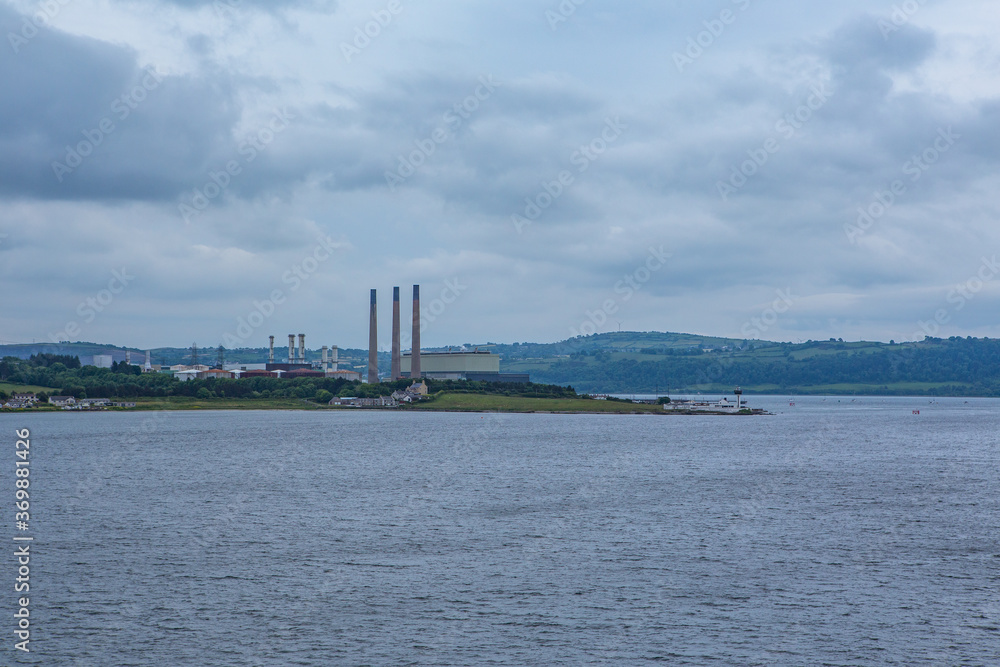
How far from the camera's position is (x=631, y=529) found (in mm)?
55562

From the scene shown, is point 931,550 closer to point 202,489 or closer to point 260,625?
point 260,625

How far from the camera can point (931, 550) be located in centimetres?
4912

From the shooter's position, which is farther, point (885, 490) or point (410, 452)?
point (410, 452)

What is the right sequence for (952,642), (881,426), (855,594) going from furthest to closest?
1. (881,426)
2. (855,594)
3. (952,642)

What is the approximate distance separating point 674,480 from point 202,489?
41.2 metres

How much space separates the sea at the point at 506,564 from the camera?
3328 centimetres

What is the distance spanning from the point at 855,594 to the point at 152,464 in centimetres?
7755

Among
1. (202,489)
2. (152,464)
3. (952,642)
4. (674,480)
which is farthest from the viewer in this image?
Result: (152,464)

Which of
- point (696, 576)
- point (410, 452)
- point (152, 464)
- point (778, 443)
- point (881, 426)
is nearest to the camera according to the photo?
point (696, 576)

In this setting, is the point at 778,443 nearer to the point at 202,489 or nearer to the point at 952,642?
the point at 202,489

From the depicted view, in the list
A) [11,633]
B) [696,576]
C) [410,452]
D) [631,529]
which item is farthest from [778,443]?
[11,633]

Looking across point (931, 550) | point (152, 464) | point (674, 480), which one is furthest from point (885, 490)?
point (152, 464)

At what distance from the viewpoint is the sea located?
3328 centimetres

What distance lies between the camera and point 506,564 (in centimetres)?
4556
